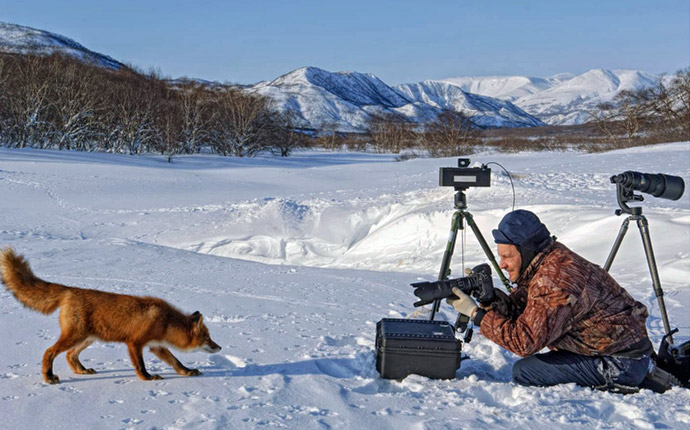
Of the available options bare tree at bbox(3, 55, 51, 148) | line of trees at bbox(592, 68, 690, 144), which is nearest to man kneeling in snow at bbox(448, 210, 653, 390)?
bare tree at bbox(3, 55, 51, 148)

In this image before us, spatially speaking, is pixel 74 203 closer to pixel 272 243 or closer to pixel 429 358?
pixel 272 243

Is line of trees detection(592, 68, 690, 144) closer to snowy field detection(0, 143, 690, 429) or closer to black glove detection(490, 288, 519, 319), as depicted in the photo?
snowy field detection(0, 143, 690, 429)

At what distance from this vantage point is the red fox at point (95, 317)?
290 centimetres

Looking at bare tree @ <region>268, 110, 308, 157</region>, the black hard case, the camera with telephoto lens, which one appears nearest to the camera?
the camera with telephoto lens

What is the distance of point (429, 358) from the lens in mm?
3268

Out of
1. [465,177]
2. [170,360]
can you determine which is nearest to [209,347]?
[170,360]

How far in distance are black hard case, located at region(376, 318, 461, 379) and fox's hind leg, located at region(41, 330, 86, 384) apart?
5.47ft

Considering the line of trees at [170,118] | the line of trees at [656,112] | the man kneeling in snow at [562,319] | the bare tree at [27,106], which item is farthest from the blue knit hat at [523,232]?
the line of trees at [656,112]

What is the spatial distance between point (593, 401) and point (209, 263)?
5.61 meters

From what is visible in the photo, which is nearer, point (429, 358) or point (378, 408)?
point (378, 408)

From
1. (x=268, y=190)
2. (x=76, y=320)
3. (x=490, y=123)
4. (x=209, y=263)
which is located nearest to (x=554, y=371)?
(x=76, y=320)

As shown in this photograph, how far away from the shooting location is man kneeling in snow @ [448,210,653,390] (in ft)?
9.52

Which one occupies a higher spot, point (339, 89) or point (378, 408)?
point (339, 89)

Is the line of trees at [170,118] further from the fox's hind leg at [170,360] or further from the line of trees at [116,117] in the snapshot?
the fox's hind leg at [170,360]
